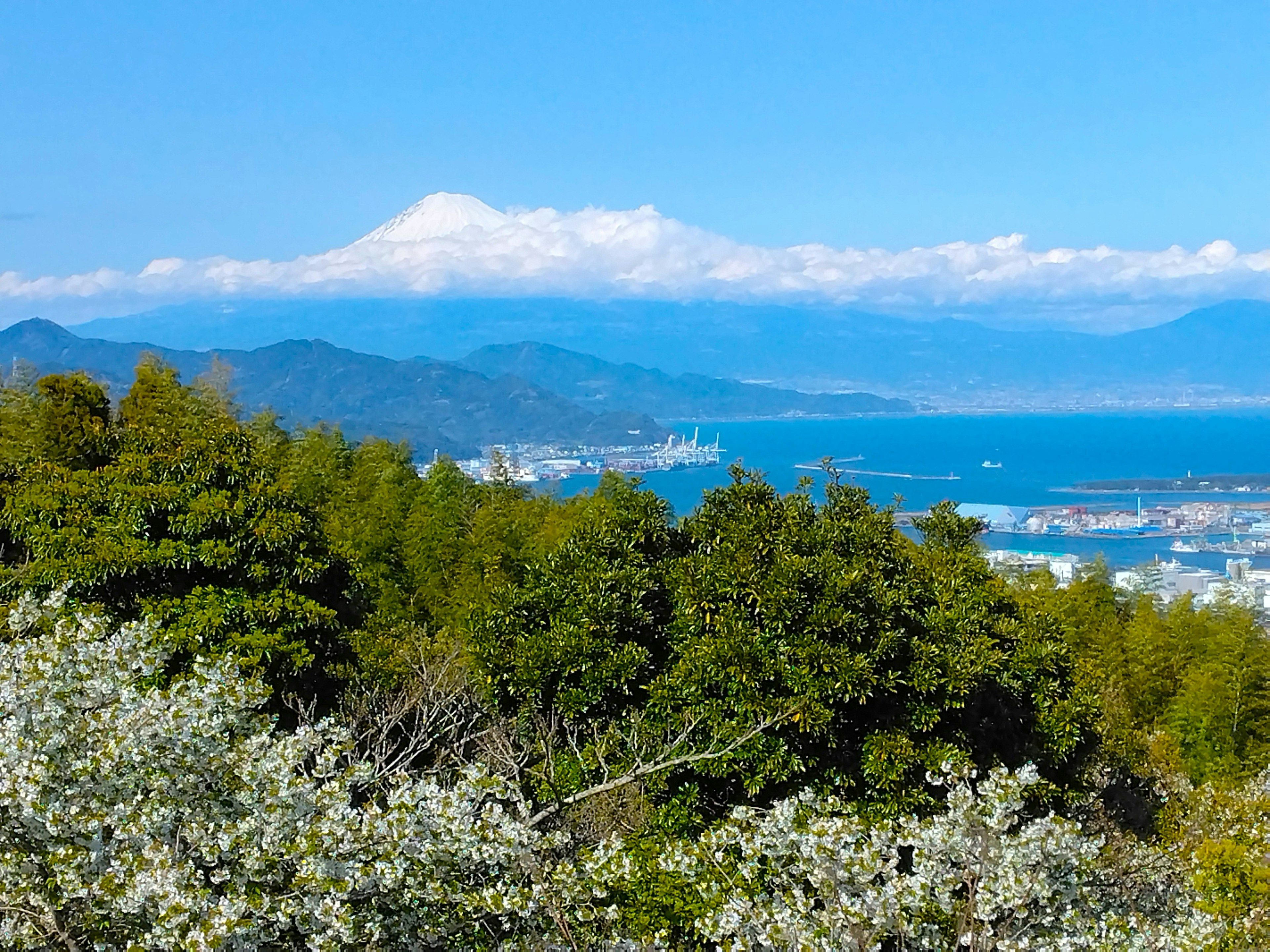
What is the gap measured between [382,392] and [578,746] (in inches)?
4849

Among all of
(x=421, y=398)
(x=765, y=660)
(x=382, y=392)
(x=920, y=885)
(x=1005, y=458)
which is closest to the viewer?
(x=920, y=885)

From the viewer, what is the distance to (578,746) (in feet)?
28.9

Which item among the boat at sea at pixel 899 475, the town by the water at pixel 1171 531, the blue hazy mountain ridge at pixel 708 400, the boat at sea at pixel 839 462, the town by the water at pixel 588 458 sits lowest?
the town by the water at pixel 1171 531

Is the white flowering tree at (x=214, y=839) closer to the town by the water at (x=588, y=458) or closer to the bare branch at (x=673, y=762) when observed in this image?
the bare branch at (x=673, y=762)

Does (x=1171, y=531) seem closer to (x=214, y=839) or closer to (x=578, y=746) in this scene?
(x=578, y=746)

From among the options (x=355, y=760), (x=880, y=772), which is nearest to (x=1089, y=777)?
(x=880, y=772)

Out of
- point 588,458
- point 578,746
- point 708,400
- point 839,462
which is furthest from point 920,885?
point 708,400

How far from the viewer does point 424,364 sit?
140 m

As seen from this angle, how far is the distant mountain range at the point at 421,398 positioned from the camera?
10412 cm

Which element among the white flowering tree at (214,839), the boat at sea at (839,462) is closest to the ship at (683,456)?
the boat at sea at (839,462)

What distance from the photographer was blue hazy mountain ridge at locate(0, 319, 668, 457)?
344 feet

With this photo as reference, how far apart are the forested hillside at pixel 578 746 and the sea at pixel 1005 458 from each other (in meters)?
2.75

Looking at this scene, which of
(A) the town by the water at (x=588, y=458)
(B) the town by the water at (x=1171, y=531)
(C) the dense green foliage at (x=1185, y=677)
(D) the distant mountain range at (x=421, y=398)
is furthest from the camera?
(D) the distant mountain range at (x=421, y=398)

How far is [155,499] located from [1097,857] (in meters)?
8.30
